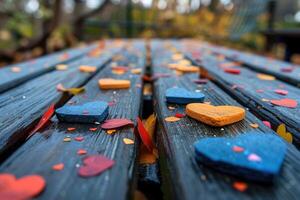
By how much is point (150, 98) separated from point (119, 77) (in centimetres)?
27

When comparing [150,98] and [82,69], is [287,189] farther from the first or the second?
[82,69]

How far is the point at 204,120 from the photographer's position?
706 mm

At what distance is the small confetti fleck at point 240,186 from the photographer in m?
0.45

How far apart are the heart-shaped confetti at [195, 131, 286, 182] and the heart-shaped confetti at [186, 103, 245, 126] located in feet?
0.38

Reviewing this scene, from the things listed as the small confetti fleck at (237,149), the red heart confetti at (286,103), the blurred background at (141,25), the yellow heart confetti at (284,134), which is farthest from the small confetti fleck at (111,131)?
the blurred background at (141,25)

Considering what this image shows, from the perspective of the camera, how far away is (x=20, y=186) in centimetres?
44

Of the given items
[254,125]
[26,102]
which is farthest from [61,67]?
[254,125]

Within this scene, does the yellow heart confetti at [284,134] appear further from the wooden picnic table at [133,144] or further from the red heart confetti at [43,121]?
the red heart confetti at [43,121]

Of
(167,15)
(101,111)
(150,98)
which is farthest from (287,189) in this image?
(167,15)

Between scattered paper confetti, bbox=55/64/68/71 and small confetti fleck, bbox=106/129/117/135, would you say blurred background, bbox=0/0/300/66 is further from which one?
small confetti fleck, bbox=106/129/117/135

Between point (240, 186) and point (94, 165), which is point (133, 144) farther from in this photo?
point (240, 186)

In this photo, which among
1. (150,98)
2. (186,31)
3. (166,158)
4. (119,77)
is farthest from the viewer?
(186,31)

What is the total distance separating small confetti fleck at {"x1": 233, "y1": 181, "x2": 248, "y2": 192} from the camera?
45 cm

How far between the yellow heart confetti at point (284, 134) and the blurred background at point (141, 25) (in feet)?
9.94
